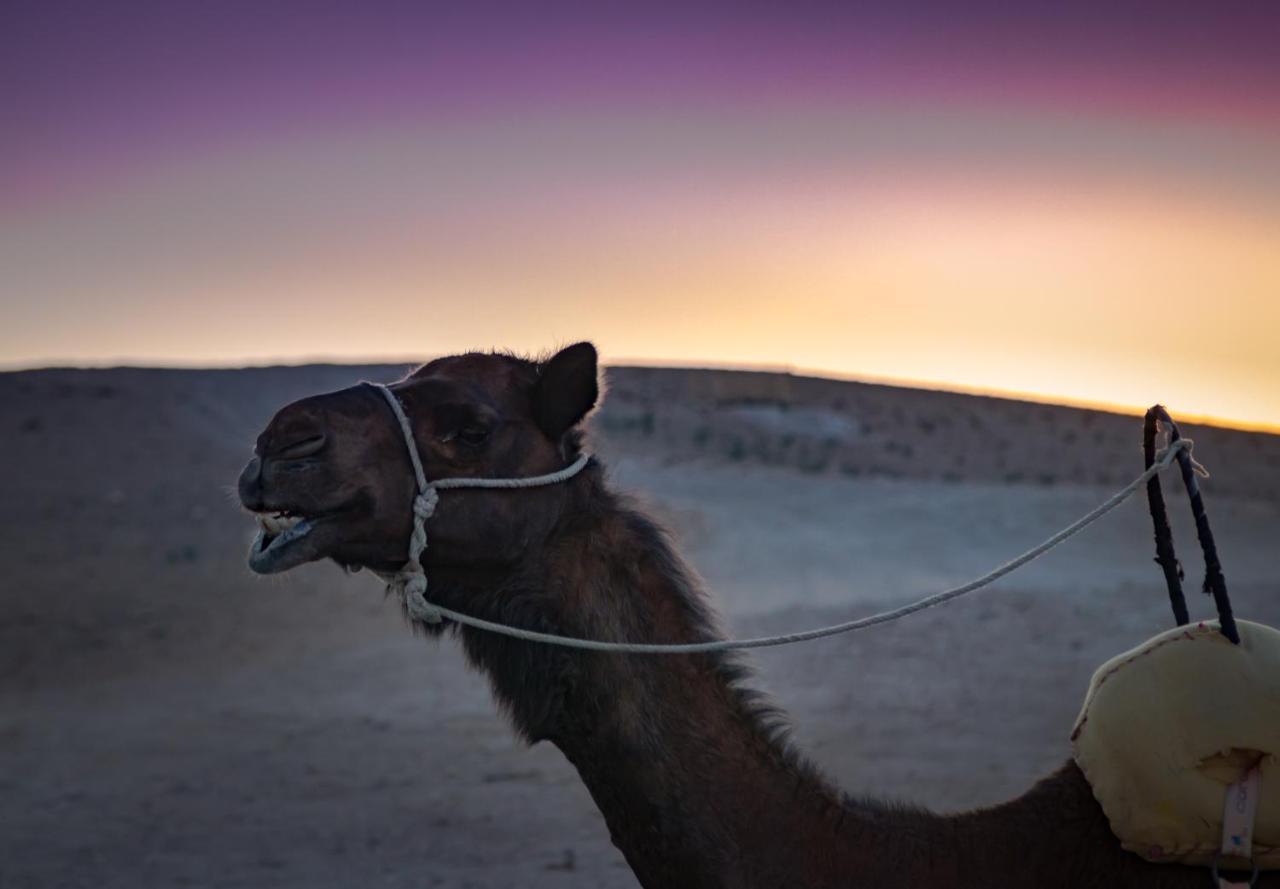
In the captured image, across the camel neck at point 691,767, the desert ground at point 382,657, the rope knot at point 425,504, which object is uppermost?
the rope knot at point 425,504

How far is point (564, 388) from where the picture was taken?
13.1ft

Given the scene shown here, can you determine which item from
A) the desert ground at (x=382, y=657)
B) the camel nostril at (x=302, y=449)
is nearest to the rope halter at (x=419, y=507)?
the camel nostril at (x=302, y=449)

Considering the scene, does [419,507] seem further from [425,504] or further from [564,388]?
[564,388]

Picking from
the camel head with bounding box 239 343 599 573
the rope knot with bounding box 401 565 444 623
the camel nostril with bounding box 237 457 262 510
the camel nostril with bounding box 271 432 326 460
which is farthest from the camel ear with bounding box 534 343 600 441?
the camel nostril with bounding box 237 457 262 510

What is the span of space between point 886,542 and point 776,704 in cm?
2144

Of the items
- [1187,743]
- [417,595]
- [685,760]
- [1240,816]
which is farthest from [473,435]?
[1240,816]

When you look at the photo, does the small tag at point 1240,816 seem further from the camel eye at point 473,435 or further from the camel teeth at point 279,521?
the camel teeth at point 279,521

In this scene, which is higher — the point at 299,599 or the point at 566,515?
the point at 566,515

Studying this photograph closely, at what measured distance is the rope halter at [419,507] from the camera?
150 inches

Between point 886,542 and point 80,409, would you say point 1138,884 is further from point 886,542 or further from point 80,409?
point 80,409

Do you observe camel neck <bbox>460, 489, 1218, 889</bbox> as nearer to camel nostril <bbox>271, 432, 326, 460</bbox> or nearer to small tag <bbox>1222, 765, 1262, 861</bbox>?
small tag <bbox>1222, 765, 1262, 861</bbox>

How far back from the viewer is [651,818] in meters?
3.62

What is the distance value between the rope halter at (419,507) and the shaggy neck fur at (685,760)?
10 centimetres

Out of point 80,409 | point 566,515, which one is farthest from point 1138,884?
point 80,409
